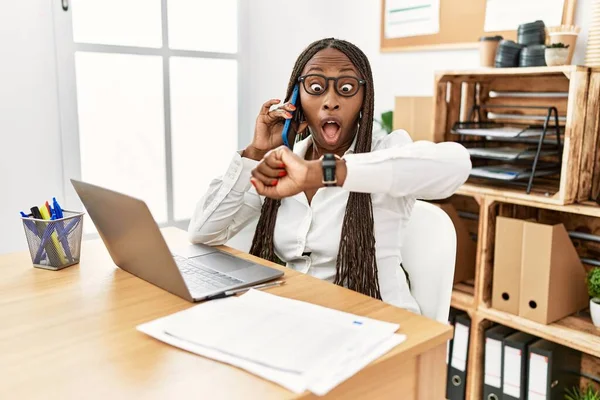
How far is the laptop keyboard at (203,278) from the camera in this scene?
105cm

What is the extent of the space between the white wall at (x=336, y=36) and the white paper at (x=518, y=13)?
0.08 m

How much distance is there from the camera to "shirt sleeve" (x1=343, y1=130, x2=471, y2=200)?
3.46ft

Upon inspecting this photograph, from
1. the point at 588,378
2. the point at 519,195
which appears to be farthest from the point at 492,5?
the point at 588,378

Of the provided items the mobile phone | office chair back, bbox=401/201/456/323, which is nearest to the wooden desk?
office chair back, bbox=401/201/456/323

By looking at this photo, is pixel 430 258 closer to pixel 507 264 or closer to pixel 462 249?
pixel 507 264

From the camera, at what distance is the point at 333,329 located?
33.2 inches

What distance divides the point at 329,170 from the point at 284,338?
1.10 feet

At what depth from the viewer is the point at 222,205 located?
55.2 inches

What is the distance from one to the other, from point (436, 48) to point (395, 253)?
4.00ft

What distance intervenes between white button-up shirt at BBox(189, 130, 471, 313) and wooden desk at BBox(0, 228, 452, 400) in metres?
0.20

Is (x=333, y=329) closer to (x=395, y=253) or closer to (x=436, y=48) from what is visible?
(x=395, y=253)

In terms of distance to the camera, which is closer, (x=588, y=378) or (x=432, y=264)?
(x=432, y=264)

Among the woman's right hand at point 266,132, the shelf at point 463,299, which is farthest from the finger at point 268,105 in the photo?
Answer: the shelf at point 463,299

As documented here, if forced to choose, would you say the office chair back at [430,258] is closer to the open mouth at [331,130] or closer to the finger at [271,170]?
the open mouth at [331,130]
